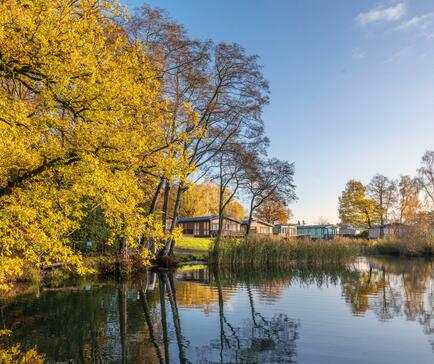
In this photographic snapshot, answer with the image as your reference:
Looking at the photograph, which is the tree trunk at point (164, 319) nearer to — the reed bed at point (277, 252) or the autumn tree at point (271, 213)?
the reed bed at point (277, 252)

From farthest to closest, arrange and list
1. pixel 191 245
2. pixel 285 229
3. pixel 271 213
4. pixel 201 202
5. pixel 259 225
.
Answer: pixel 285 229 < pixel 271 213 < pixel 259 225 < pixel 201 202 < pixel 191 245

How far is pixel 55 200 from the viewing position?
10016 millimetres

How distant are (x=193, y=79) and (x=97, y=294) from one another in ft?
51.7

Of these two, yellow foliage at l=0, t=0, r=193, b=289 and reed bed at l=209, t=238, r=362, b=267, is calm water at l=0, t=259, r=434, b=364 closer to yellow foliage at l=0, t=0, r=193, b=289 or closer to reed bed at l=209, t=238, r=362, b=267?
yellow foliage at l=0, t=0, r=193, b=289

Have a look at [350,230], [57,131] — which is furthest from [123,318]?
[350,230]

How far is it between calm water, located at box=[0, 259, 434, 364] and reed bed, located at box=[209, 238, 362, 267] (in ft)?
30.8

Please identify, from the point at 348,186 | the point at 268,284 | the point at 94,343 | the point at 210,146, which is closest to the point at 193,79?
the point at 210,146

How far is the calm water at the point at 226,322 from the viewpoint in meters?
8.91

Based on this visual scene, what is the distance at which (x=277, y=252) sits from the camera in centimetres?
3111

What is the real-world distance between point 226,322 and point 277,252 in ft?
64.4

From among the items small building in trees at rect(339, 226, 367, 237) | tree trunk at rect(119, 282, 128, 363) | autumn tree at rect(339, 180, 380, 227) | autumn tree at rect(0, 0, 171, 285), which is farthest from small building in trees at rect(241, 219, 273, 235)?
autumn tree at rect(0, 0, 171, 285)

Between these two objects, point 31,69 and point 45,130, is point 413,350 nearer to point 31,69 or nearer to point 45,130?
point 45,130

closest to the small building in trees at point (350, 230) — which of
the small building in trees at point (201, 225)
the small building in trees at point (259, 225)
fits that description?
the small building in trees at point (259, 225)

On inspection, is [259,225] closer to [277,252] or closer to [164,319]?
[277,252]
